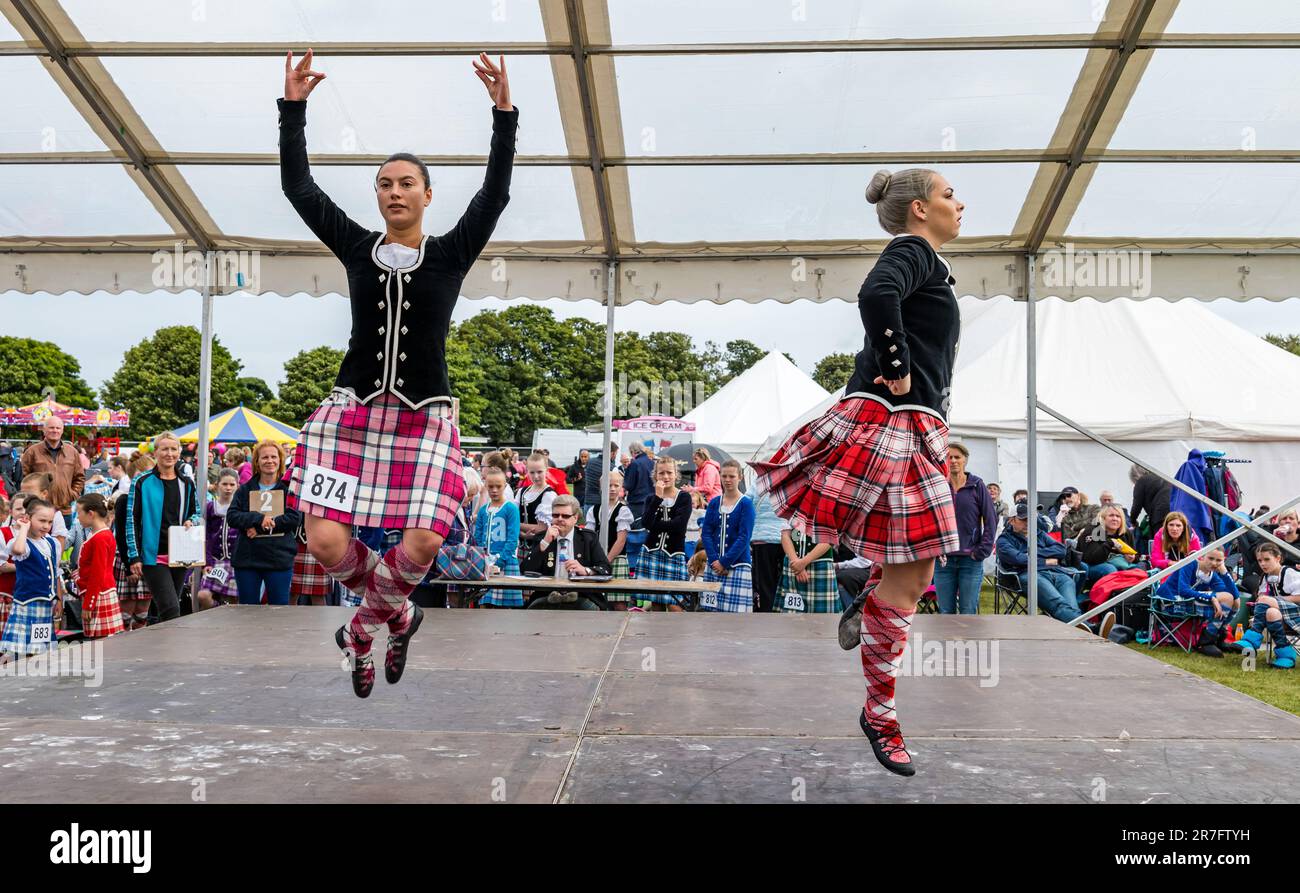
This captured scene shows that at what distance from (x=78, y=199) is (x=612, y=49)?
154 inches

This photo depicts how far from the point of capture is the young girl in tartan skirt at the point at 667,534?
27.0 feet

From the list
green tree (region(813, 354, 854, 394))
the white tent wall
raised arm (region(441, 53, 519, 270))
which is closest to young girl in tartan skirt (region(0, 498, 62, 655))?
raised arm (region(441, 53, 519, 270))

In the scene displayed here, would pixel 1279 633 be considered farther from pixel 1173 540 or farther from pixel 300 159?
pixel 300 159

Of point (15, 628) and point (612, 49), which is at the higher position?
point (612, 49)

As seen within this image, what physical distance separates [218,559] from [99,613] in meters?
1.41

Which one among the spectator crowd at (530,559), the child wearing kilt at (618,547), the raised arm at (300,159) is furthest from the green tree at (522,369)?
the raised arm at (300,159)

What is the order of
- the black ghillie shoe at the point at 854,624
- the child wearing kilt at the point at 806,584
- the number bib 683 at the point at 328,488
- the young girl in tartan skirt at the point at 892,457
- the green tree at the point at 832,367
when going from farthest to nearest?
the green tree at the point at 832,367 < the child wearing kilt at the point at 806,584 < the black ghillie shoe at the point at 854,624 < the number bib 683 at the point at 328,488 < the young girl in tartan skirt at the point at 892,457

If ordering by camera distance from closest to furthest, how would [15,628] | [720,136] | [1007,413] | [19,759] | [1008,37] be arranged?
[19,759]
[15,628]
[1008,37]
[720,136]
[1007,413]

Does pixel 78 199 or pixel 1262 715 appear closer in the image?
pixel 1262 715

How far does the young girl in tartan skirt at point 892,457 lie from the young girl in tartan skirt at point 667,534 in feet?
16.3

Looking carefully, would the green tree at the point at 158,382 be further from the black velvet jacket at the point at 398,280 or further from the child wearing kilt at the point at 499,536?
the black velvet jacket at the point at 398,280
